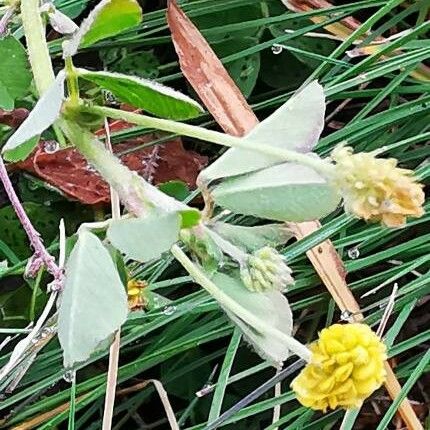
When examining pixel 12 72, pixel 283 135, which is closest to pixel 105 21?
pixel 283 135

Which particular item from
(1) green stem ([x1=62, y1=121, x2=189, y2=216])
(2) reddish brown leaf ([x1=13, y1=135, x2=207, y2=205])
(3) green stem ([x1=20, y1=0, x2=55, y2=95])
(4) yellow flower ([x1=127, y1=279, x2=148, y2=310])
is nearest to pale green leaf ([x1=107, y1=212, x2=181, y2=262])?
(1) green stem ([x1=62, y1=121, x2=189, y2=216])

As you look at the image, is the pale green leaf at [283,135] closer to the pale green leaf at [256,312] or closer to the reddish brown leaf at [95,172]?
the pale green leaf at [256,312]

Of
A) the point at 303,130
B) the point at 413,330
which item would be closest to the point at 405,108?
the point at 413,330

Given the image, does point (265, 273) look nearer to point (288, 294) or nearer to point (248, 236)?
point (248, 236)

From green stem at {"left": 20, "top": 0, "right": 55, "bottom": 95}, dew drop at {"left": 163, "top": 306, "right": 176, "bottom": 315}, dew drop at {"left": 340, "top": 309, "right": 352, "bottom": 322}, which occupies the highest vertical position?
green stem at {"left": 20, "top": 0, "right": 55, "bottom": 95}

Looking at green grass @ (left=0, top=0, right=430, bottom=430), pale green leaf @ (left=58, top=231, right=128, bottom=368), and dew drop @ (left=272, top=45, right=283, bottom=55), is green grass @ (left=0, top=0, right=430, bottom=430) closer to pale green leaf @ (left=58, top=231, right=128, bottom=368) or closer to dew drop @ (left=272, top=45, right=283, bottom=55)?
dew drop @ (left=272, top=45, right=283, bottom=55)

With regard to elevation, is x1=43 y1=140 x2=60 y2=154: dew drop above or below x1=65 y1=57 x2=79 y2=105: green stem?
below
